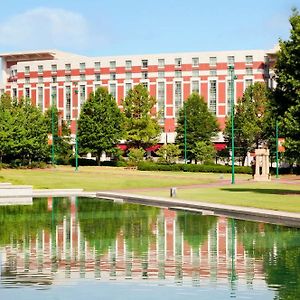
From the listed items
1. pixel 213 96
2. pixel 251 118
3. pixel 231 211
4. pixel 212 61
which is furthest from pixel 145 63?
pixel 231 211

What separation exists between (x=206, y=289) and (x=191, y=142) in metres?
82.9

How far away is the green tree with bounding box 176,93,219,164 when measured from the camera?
95312 millimetres

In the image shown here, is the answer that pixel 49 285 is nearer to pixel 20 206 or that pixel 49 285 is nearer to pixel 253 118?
pixel 20 206

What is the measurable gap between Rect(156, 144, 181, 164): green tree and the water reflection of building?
2805 inches

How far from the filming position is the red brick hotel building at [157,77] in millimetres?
118562

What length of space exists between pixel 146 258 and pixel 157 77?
108 metres

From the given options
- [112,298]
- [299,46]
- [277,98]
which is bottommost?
[112,298]

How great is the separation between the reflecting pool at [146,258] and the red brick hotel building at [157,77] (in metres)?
91.9

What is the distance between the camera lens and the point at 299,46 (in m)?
39.1

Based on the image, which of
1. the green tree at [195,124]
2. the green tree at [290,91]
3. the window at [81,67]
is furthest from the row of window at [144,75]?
the green tree at [290,91]

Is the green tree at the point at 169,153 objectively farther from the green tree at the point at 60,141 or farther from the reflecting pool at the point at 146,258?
the reflecting pool at the point at 146,258

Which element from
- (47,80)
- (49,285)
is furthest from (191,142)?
(49,285)

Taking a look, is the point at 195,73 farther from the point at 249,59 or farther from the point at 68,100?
the point at 68,100

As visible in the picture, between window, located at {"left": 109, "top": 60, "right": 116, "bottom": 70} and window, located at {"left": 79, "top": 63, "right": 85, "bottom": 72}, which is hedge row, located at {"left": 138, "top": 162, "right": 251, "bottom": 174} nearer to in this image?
window, located at {"left": 109, "top": 60, "right": 116, "bottom": 70}
